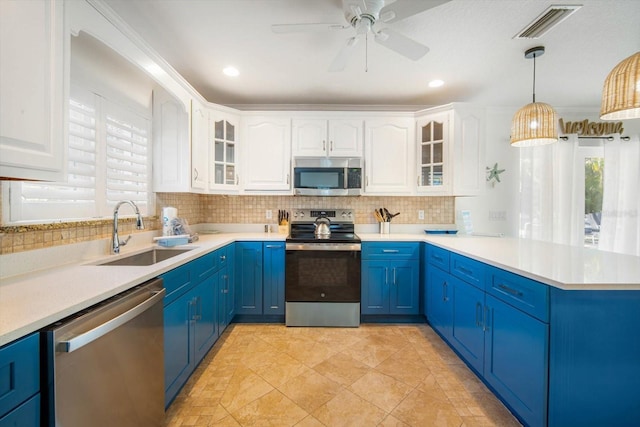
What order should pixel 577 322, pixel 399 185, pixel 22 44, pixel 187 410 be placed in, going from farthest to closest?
1. pixel 399 185
2. pixel 187 410
3. pixel 577 322
4. pixel 22 44

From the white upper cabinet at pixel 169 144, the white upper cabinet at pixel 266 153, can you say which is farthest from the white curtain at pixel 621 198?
the white upper cabinet at pixel 169 144

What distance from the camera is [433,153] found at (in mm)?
2900

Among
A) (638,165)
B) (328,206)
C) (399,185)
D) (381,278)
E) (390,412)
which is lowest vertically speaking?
(390,412)

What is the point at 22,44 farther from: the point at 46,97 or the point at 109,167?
the point at 109,167

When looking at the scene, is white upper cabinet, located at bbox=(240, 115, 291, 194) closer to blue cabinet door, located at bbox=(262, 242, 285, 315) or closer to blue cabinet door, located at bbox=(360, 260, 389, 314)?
blue cabinet door, located at bbox=(262, 242, 285, 315)

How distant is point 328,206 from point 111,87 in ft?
7.42

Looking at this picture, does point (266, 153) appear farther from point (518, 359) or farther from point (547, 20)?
point (518, 359)

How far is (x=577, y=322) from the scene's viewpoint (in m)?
1.21

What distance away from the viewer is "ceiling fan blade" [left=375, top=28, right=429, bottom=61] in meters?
1.56

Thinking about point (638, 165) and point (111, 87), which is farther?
point (638, 165)

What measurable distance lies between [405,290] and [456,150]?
158 centimetres

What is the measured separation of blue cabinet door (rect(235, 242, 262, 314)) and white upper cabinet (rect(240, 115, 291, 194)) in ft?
Answer: 2.33

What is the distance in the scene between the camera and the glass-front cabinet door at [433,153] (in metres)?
2.83

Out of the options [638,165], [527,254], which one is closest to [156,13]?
[527,254]
